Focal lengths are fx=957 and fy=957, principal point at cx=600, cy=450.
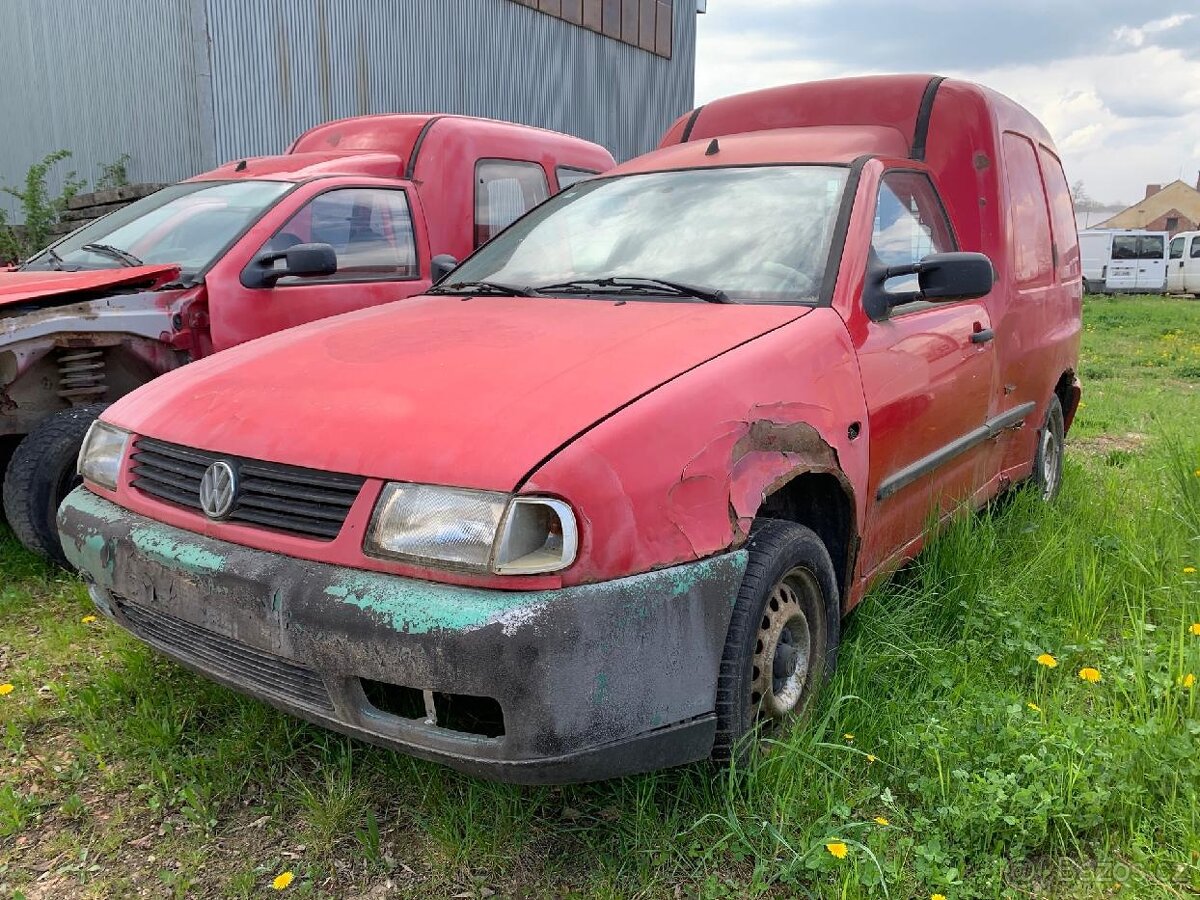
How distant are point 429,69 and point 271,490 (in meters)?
14.1

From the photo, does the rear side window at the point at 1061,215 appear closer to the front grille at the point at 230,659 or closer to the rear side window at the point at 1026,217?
the rear side window at the point at 1026,217

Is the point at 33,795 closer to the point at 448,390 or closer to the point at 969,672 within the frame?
the point at 448,390

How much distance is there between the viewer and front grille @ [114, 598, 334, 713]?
81.8 inches

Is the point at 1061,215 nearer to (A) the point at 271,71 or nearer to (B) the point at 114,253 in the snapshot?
(B) the point at 114,253

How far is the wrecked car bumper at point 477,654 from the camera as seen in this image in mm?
1826

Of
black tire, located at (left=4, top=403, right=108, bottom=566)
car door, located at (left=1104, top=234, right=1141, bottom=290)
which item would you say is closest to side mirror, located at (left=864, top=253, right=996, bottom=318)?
black tire, located at (left=4, top=403, right=108, bottom=566)

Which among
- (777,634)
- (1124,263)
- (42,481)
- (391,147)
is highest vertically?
(391,147)

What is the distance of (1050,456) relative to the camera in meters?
4.86

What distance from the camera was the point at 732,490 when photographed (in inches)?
84.6

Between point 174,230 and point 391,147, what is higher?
point 391,147

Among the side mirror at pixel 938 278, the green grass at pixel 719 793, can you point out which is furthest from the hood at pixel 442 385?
the green grass at pixel 719 793

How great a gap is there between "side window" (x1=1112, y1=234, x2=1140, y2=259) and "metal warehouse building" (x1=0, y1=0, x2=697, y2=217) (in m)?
16.7

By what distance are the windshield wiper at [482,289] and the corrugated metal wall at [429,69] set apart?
9.96 m

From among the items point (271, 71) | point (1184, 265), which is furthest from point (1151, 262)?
point (271, 71)
